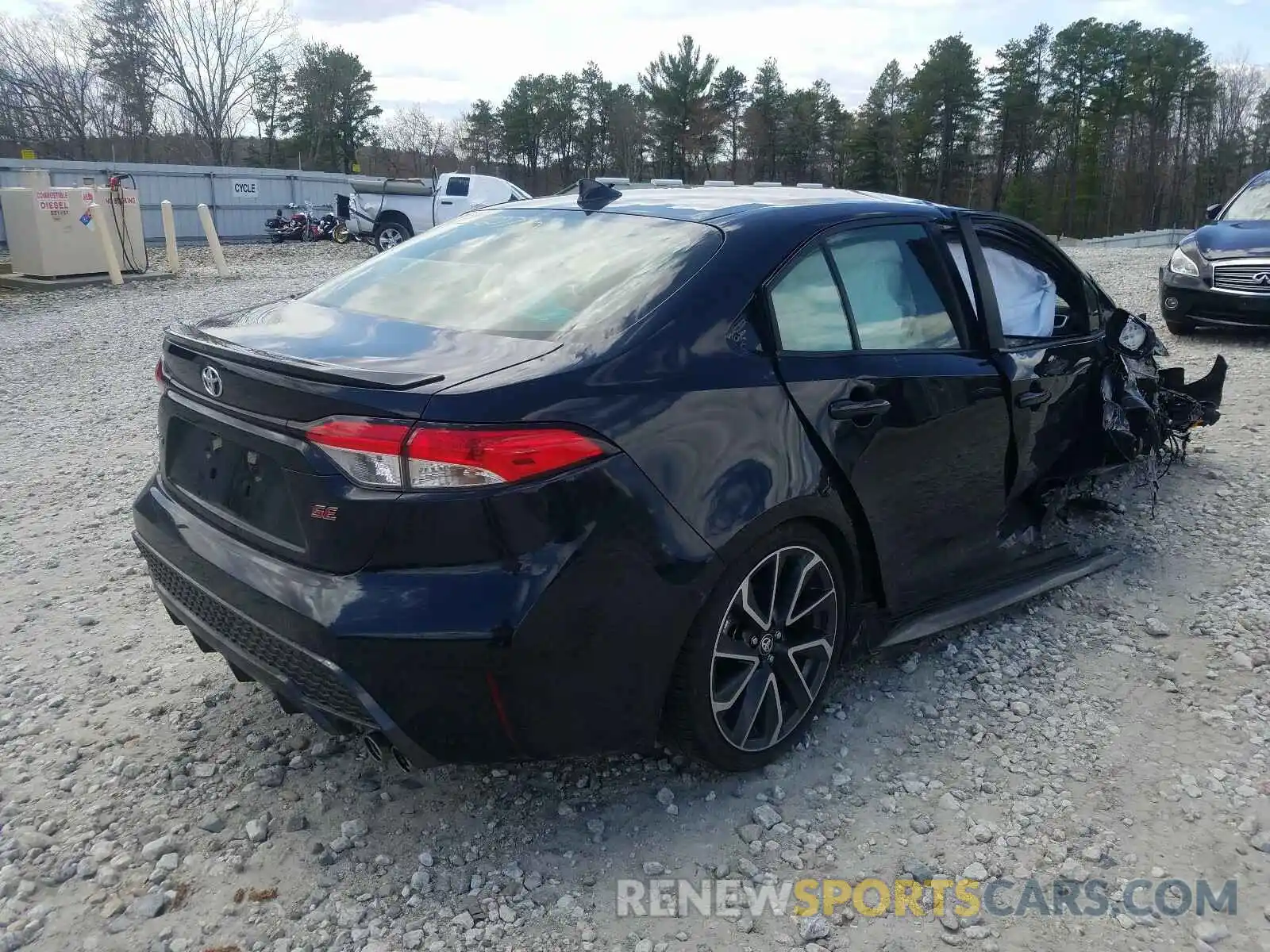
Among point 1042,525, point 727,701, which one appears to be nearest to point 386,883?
point 727,701

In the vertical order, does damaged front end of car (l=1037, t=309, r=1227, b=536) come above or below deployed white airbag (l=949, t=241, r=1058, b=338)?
below

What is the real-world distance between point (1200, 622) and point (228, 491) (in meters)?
3.58

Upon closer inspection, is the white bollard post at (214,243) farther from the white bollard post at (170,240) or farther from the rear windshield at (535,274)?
the rear windshield at (535,274)

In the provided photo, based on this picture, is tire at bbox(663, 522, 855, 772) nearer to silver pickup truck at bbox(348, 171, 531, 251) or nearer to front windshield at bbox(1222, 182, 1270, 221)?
front windshield at bbox(1222, 182, 1270, 221)

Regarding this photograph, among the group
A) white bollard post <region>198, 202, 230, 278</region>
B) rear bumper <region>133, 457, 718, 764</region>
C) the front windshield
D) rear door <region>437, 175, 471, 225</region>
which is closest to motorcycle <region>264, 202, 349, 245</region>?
rear door <region>437, 175, 471, 225</region>

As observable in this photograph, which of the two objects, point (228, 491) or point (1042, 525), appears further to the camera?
point (1042, 525)

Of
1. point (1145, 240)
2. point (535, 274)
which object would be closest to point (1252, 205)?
point (535, 274)

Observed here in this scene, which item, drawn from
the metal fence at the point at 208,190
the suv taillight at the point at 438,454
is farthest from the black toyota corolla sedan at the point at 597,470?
the metal fence at the point at 208,190

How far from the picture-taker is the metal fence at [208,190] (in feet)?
80.8

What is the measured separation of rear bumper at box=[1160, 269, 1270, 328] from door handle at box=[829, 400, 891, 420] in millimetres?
8026

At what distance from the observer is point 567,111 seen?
6388 centimetres

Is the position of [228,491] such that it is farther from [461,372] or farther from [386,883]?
[386,883]

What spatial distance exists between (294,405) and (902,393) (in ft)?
5.95

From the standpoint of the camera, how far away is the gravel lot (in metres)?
2.36
